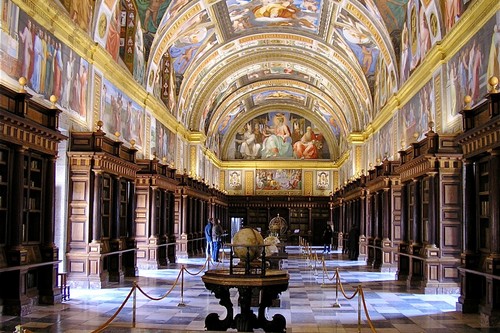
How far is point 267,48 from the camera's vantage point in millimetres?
34406

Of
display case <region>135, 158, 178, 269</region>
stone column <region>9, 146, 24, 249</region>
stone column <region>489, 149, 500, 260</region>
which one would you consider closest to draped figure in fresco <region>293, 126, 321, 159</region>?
display case <region>135, 158, 178, 269</region>

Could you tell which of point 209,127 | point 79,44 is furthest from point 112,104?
point 209,127

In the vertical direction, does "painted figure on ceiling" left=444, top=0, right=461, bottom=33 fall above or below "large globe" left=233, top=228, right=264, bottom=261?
above

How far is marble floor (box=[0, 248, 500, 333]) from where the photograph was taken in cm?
1022

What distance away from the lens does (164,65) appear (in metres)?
28.2

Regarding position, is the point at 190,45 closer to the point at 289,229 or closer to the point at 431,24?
the point at 431,24

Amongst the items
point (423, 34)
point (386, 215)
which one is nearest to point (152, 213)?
point (386, 215)

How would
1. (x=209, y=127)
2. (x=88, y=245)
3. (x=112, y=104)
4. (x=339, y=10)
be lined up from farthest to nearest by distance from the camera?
1. (x=209, y=127)
2. (x=339, y=10)
3. (x=112, y=104)
4. (x=88, y=245)

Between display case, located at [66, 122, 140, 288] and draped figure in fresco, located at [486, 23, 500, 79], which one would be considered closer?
draped figure in fresco, located at [486, 23, 500, 79]

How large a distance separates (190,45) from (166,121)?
413 cm

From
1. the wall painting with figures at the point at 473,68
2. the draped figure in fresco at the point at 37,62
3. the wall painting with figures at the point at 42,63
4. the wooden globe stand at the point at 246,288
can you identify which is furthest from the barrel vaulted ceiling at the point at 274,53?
the wooden globe stand at the point at 246,288

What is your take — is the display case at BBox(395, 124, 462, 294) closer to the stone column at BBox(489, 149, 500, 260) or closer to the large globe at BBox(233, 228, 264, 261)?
the stone column at BBox(489, 149, 500, 260)

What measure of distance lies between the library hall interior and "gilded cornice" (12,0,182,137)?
7cm

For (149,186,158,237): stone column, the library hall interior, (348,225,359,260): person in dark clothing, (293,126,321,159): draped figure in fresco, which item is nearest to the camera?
the library hall interior
